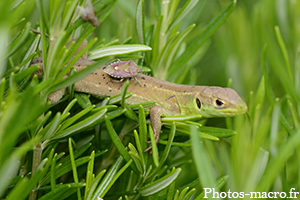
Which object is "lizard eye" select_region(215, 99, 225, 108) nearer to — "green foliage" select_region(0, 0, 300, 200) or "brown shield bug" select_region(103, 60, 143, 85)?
"green foliage" select_region(0, 0, 300, 200)

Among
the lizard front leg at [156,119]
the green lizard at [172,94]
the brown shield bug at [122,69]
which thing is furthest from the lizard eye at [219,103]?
the brown shield bug at [122,69]

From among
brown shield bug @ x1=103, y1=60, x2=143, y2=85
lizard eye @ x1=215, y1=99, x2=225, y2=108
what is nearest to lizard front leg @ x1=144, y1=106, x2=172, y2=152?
brown shield bug @ x1=103, y1=60, x2=143, y2=85

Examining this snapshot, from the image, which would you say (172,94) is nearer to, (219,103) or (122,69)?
(219,103)

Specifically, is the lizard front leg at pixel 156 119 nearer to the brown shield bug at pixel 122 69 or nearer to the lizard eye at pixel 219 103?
the brown shield bug at pixel 122 69

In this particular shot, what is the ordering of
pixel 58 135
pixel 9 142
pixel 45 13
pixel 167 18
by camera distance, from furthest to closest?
pixel 167 18
pixel 58 135
pixel 45 13
pixel 9 142

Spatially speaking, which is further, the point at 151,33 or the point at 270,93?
the point at 151,33

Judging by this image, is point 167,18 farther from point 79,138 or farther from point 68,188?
point 68,188

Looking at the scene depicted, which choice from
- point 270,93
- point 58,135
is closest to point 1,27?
point 58,135

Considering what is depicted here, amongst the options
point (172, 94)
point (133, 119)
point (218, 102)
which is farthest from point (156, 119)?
point (218, 102)
